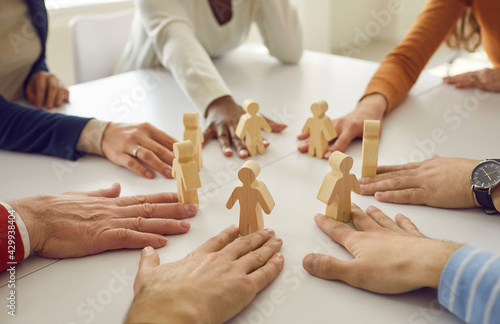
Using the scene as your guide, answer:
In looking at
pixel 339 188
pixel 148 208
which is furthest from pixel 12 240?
pixel 339 188

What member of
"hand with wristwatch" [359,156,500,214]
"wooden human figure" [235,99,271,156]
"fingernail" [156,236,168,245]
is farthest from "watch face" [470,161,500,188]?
"fingernail" [156,236,168,245]

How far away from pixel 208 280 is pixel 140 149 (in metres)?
0.51

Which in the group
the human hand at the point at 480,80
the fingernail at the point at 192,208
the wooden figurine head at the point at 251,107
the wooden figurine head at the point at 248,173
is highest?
the human hand at the point at 480,80

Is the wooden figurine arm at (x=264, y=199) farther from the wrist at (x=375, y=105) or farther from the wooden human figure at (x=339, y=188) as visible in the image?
the wrist at (x=375, y=105)

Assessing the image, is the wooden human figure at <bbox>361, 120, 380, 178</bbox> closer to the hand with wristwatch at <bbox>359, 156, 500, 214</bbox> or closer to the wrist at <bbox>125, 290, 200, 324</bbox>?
the hand with wristwatch at <bbox>359, 156, 500, 214</bbox>

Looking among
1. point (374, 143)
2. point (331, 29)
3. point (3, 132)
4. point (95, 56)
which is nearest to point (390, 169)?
point (374, 143)

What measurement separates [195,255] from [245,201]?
14 centimetres

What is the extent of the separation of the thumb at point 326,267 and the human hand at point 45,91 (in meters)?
1.06

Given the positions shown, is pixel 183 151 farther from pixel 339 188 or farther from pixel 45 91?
pixel 45 91

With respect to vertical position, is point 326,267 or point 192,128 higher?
point 192,128

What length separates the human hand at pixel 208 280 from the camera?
58 centimetres

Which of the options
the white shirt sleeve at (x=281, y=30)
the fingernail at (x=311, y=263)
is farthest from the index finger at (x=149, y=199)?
the white shirt sleeve at (x=281, y=30)

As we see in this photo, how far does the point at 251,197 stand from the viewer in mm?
777

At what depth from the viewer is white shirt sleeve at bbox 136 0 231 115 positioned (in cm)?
134
